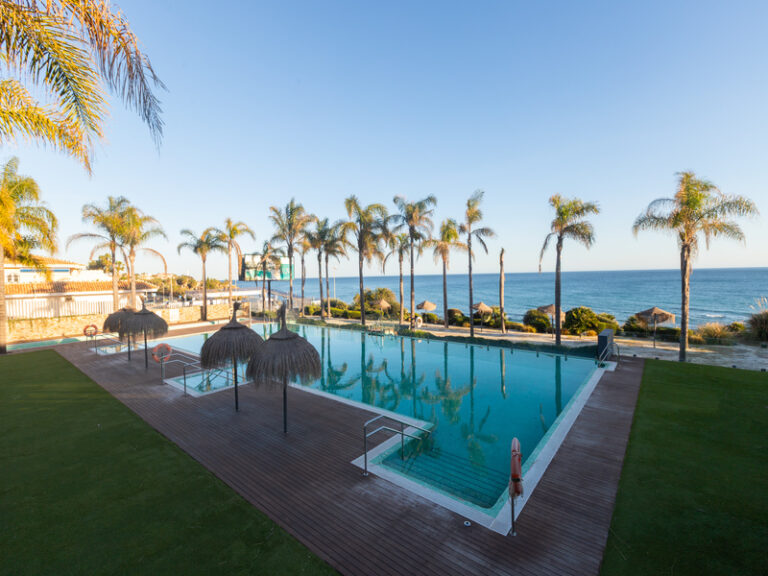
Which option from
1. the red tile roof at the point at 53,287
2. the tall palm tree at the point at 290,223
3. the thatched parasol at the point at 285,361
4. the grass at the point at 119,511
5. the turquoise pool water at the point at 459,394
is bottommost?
the turquoise pool water at the point at 459,394

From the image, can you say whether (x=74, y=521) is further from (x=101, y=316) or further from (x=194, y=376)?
(x=101, y=316)

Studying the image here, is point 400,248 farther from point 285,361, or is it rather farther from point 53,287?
point 53,287

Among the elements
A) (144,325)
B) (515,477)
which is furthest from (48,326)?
(515,477)

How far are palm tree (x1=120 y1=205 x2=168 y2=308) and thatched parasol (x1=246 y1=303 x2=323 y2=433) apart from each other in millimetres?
23308

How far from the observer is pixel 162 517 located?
207 inches

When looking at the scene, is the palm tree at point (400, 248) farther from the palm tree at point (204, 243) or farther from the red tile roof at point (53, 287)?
the red tile roof at point (53, 287)

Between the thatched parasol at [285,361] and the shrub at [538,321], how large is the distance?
74.5ft

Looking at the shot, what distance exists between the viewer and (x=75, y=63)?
496 cm

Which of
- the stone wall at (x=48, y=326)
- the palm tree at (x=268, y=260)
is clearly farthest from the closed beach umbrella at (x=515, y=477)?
the palm tree at (x=268, y=260)

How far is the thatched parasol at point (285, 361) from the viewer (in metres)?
7.53

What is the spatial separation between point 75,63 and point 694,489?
1139 centimetres

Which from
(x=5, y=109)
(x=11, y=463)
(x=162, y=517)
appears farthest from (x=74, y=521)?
(x=5, y=109)

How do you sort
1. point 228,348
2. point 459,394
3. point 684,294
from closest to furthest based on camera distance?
point 228,348 → point 459,394 → point 684,294

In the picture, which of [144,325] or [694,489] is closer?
→ [694,489]
